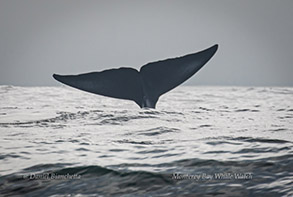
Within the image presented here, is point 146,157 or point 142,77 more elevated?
point 142,77

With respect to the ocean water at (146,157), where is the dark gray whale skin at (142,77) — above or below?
above

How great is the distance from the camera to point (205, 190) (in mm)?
3908

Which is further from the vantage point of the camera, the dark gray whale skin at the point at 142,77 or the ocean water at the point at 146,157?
the dark gray whale skin at the point at 142,77

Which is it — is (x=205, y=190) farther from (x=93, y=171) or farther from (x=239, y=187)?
(x=93, y=171)

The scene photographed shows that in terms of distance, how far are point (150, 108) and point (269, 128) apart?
362cm

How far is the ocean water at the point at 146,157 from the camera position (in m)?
4.03

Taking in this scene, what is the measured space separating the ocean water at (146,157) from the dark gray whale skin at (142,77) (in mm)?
701

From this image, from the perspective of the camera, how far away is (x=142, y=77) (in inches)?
381

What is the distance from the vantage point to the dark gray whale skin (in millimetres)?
9242

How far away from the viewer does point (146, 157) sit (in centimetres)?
539

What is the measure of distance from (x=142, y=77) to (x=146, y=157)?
4438mm

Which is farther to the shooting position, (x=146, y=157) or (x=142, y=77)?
Answer: (x=142, y=77)

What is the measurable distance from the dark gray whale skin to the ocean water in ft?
2.30

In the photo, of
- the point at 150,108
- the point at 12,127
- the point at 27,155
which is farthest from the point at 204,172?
the point at 150,108
